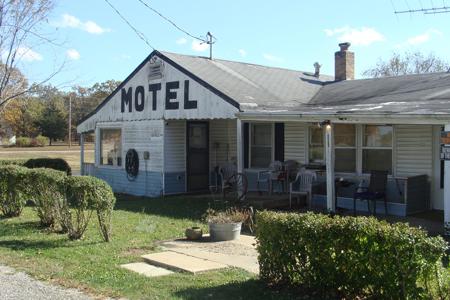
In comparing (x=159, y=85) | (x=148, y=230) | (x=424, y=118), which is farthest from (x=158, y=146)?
(x=424, y=118)

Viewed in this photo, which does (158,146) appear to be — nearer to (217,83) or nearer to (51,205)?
(217,83)

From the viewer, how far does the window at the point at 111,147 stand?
62.0 feet

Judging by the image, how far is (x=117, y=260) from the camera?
26.6 feet

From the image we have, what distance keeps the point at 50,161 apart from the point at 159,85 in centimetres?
604

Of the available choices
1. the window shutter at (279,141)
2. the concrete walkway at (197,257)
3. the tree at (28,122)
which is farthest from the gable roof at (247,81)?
the tree at (28,122)

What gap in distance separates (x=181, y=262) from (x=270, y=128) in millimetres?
8580

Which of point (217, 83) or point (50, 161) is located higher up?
point (217, 83)

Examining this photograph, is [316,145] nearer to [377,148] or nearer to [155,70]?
[377,148]

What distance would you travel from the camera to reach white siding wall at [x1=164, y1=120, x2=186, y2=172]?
Answer: 55.1 feet

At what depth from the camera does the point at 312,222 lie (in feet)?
20.1

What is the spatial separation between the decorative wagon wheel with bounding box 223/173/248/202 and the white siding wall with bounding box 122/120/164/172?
9.08 ft

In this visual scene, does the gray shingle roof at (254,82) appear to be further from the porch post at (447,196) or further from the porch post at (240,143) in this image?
the porch post at (447,196)

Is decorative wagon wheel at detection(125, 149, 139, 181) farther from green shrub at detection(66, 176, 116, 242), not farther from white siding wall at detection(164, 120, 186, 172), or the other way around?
green shrub at detection(66, 176, 116, 242)

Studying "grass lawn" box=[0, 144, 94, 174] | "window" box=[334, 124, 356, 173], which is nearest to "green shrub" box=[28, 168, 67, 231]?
"window" box=[334, 124, 356, 173]
